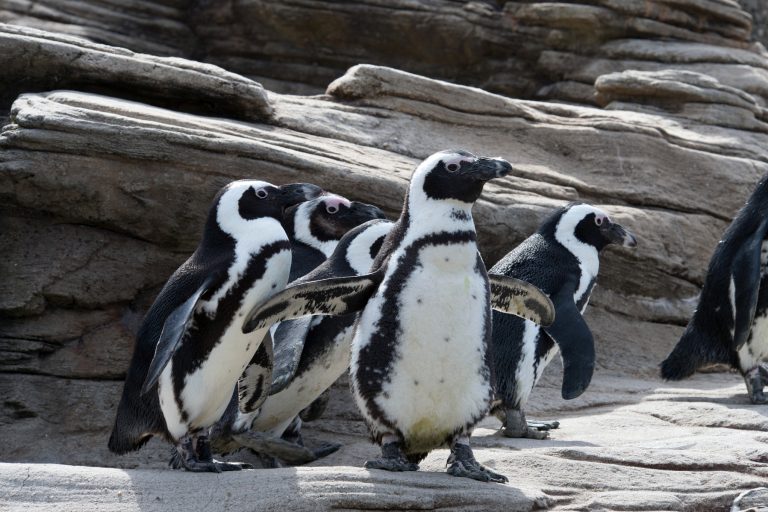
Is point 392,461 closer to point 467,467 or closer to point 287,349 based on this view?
point 467,467

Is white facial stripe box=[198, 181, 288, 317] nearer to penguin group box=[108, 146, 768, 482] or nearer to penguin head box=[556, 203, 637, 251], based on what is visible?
penguin group box=[108, 146, 768, 482]

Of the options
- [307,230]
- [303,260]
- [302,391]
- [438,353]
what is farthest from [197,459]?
[307,230]

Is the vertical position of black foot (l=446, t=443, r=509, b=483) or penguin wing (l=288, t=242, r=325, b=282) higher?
penguin wing (l=288, t=242, r=325, b=282)

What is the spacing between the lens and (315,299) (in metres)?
3.69

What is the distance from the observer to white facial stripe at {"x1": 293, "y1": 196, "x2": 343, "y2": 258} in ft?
17.1

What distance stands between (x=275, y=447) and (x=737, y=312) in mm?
2228

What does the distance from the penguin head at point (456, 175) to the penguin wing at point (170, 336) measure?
2.55 ft

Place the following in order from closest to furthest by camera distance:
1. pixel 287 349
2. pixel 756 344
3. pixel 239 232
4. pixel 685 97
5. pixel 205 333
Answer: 1. pixel 205 333
2. pixel 239 232
3. pixel 287 349
4. pixel 756 344
5. pixel 685 97

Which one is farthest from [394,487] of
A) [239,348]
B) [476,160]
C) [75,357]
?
[75,357]

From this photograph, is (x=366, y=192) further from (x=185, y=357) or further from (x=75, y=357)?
(x=185, y=357)

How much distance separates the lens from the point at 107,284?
538 cm

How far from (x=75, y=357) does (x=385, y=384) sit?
2137 millimetres

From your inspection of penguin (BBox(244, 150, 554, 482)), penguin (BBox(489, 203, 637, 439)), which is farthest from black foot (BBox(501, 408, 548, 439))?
penguin (BBox(244, 150, 554, 482))

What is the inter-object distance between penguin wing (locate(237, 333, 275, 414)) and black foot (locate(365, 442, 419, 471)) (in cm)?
71
